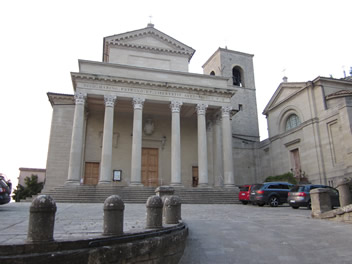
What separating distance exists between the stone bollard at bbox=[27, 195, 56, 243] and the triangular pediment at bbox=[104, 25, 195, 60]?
25405 millimetres

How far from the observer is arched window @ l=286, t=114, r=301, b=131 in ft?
94.2

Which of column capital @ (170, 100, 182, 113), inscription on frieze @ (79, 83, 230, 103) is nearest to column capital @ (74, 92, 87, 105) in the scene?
inscription on frieze @ (79, 83, 230, 103)

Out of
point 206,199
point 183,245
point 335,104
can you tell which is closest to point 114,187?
point 206,199

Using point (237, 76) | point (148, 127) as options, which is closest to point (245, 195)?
point (148, 127)

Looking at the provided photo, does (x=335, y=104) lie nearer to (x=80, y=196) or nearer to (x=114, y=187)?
(x=114, y=187)

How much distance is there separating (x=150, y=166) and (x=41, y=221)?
23844 mm

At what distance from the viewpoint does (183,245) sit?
7031 millimetres

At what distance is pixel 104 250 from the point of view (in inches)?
182

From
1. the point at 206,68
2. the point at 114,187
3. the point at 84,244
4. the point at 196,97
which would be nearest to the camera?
the point at 84,244

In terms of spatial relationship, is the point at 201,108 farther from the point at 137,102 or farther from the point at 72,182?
the point at 72,182

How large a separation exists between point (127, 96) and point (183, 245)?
718 inches

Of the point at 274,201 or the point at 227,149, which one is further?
the point at 227,149

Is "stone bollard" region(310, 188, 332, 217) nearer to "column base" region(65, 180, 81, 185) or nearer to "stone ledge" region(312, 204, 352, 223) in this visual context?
"stone ledge" region(312, 204, 352, 223)

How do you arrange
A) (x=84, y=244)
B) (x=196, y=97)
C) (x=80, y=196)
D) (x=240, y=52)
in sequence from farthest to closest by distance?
(x=240, y=52) < (x=196, y=97) < (x=80, y=196) < (x=84, y=244)
